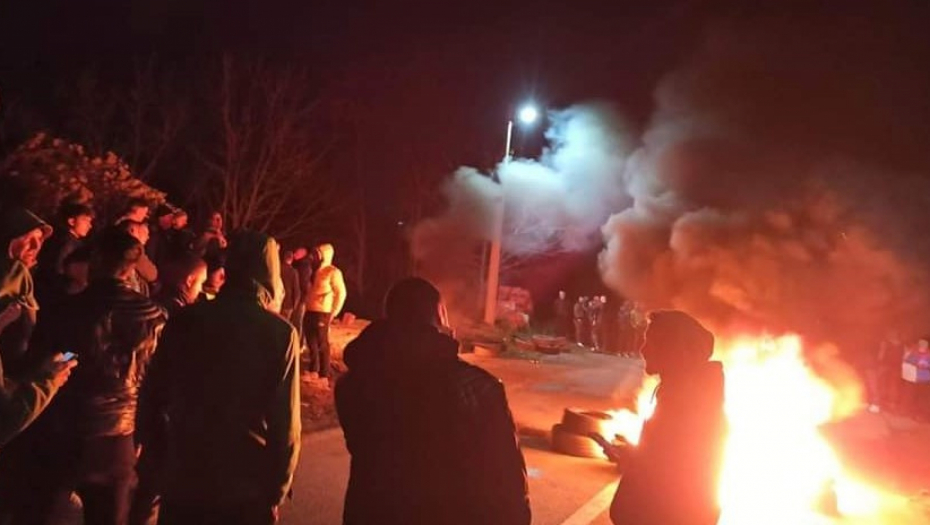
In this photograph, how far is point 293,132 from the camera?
21844mm

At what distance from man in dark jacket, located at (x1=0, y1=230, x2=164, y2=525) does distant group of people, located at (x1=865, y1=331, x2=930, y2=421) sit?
13585 mm

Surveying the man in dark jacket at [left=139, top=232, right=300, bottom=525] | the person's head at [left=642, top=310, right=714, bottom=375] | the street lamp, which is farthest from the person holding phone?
the street lamp

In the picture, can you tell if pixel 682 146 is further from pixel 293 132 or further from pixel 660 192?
pixel 293 132

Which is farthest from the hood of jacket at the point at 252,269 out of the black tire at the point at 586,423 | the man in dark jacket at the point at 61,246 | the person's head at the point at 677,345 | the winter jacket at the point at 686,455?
the black tire at the point at 586,423

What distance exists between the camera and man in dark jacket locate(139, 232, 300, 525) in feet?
10.0

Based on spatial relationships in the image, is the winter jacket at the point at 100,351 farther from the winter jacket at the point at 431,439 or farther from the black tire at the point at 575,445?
the black tire at the point at 575,445

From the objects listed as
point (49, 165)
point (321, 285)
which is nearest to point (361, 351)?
point (321, 285)

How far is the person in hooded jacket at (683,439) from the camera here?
12.0ft

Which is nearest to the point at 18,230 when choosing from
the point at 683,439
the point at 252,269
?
the point at 252,269

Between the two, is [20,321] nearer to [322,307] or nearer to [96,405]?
[96,405]

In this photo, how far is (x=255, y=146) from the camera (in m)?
21.6

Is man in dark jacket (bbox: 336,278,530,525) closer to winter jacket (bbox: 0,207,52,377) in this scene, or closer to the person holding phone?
the person holding phone

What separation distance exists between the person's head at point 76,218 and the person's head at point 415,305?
3887 mm

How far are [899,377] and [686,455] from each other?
1295cm
